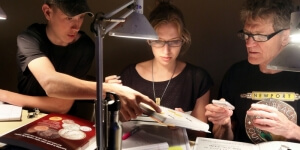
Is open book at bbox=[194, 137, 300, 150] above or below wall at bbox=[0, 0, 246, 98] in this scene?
below

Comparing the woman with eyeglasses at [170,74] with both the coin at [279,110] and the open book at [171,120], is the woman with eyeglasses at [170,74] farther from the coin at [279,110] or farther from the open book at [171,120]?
the open book at [171,120]

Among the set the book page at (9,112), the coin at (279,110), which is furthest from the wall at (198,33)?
the book page at (9,112)

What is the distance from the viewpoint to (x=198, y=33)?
7.70 ft

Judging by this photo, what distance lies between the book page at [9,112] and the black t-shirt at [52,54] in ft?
1.09

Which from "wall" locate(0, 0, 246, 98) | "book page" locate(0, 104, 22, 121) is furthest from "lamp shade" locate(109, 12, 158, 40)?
"wall" locate(0, 0, 246, 98)

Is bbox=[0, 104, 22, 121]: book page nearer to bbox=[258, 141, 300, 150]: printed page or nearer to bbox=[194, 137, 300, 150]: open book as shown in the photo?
bbox=[194, 137, 300, 150]: open book

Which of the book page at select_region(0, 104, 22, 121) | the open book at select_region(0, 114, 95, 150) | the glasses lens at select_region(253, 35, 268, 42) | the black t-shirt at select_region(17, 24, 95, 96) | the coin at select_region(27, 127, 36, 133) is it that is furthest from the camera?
the black t-shirt at select_region(17, 24, 95, 96)

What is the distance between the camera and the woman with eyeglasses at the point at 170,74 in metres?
1.86

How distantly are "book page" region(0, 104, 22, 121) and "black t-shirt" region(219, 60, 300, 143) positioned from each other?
1158 millimetres

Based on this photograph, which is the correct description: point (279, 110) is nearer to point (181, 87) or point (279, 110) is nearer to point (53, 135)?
point (181, 87)

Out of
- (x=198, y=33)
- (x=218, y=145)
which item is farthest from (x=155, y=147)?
(x=198, y=33)

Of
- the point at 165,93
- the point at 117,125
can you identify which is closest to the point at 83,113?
the point at 165,93

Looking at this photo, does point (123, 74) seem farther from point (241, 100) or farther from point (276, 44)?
point (276, 44)

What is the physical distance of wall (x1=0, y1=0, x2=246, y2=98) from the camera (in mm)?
2291
